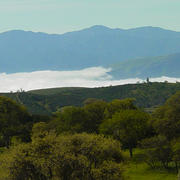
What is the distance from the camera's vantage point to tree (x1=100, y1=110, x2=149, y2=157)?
3009 inches

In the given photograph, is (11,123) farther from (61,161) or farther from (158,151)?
(61,161)

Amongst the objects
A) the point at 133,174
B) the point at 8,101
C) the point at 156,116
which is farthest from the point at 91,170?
the point at 8,101

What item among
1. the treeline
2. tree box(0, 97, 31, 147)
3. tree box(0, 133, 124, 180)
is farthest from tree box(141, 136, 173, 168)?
tree box(0, 97, 31, 147)

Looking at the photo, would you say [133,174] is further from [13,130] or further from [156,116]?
[13,130]

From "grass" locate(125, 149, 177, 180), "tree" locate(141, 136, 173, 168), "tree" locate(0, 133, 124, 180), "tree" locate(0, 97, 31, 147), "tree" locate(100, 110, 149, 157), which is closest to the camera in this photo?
"tree" locate(0, 133, 124, 180)

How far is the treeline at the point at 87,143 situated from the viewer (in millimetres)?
40875

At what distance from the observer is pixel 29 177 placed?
137 ft

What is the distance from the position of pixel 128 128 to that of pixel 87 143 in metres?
35.5

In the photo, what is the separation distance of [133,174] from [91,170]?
23.9 m

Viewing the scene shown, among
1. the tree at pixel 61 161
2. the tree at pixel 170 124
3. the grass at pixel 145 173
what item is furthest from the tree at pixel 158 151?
the tree at pixel 61 161

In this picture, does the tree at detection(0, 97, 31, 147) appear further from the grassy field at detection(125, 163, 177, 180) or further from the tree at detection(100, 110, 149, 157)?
the grassy field at detection(125, 163, 177, 180)

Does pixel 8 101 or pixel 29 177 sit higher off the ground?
pixel 8 101

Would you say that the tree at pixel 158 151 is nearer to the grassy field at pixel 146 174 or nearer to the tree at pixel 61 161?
the grassy field at pixel 146 174

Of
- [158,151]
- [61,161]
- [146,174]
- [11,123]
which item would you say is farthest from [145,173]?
[11,123]
